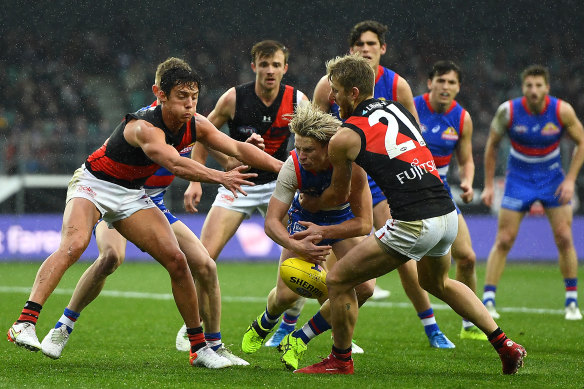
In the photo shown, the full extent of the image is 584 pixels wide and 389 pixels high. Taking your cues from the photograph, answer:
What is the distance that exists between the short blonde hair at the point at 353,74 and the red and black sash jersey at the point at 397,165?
0.17 metres

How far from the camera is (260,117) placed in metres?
7.38

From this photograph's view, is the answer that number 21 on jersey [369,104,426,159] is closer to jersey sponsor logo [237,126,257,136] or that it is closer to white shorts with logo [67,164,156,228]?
white shorts with logo [67,164,156,228]

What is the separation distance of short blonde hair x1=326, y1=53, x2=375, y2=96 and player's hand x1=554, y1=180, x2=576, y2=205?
436 cm

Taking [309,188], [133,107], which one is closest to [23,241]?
[133,107]

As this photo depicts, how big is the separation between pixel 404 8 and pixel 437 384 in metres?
16.3

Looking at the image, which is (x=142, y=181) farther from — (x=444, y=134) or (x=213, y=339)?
(x=444, y=134)

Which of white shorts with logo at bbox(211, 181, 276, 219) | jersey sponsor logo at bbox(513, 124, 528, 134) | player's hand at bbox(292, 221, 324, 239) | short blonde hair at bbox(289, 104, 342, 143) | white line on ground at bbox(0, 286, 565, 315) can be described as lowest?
white line on ground at bbox(0, 286, 565, 315)

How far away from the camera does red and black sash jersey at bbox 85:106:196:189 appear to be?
18.4ft

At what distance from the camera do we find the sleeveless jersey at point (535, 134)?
9.28 meters

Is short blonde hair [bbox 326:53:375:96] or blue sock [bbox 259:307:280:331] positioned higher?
short blonde hair [bbox 326:53:375:96]

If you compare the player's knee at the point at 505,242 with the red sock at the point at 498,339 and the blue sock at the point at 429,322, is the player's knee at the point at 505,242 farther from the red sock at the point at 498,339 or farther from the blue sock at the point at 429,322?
the red sock at the point at 498,339

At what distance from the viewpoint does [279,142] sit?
7.50 m

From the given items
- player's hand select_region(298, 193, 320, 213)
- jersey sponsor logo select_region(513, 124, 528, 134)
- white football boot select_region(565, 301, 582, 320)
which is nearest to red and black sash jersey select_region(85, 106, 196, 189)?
player's hand select_region(298, 193, 320, 213)

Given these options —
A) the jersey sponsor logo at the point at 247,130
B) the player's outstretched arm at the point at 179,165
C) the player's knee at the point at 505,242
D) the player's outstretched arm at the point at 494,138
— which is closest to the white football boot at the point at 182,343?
the jersey sponsor logo at the point at 247,130
